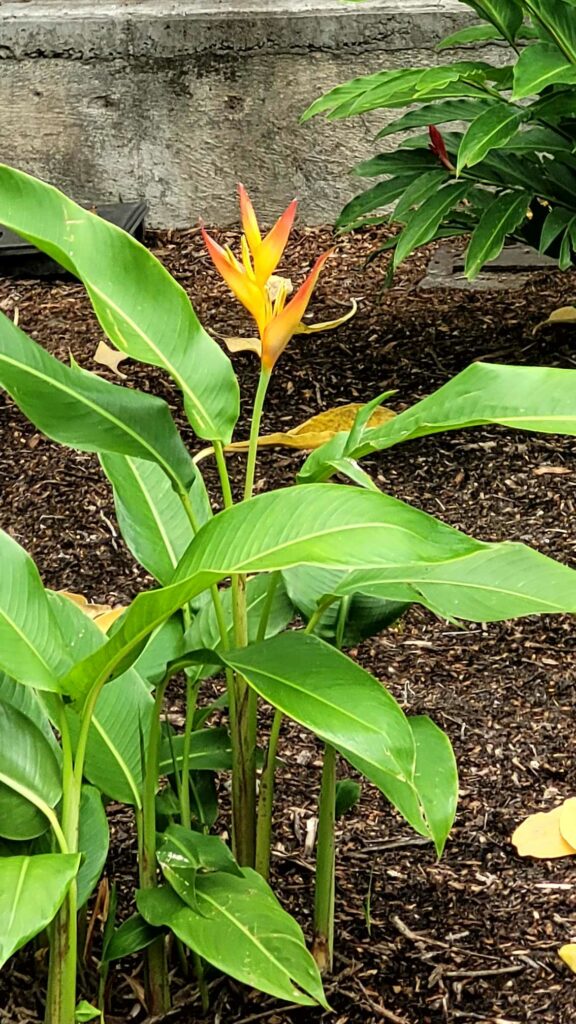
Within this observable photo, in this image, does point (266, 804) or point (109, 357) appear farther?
point (109, 357)

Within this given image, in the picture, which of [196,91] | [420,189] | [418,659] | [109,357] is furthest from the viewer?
[196,91]

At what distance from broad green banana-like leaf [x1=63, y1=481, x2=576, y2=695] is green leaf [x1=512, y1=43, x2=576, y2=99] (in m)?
1.89

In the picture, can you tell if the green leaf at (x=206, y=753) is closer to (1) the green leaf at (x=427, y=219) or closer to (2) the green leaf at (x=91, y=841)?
(2) the green leaf at (x=91, y=841)

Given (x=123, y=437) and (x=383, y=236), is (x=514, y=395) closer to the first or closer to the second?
(x=123, y=437)

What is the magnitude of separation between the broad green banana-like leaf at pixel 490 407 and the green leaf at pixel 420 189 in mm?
2078

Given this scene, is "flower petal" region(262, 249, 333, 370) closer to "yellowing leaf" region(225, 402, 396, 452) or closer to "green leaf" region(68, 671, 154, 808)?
"green leaf" region(68, 671, 154, 808)

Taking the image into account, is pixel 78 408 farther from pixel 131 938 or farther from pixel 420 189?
pixel 420 189

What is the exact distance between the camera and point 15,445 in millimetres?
3705

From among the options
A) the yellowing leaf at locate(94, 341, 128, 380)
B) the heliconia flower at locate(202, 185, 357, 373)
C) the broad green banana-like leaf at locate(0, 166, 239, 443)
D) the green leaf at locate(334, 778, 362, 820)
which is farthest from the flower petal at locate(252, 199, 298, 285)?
the yellowing leaf at locate(94, 341, 128, 380)

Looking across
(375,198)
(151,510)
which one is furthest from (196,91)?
(151,510)

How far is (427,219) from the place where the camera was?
142 inches

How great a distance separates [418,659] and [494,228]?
131 centimetres

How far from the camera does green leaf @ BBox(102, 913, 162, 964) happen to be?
1746 millimetres

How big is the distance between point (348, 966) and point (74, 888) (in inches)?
23.7
